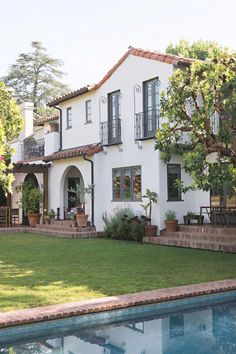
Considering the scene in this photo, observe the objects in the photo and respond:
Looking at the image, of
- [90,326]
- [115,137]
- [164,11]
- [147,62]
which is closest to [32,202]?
[115,137]

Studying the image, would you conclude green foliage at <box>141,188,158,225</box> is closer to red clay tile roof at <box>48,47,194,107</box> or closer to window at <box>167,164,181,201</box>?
window at <box>167,164,181,201</box>

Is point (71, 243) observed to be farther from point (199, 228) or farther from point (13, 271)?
point (13, 271)

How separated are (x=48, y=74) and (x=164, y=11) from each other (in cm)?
3528

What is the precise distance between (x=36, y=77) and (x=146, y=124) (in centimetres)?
3192

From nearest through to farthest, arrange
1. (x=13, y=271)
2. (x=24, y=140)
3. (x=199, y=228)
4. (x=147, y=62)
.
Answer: (x=13, y=271)
(x=199, y=228)
(x=147, y=62)
(x=24, y=140)

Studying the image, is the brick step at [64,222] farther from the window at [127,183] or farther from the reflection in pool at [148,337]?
the reflection in pool at [148,337]

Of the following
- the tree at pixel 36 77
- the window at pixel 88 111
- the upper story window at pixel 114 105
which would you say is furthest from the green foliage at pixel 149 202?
the tree at pixel 36 77

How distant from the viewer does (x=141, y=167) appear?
19.7m

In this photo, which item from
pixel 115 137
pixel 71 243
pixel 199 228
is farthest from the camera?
pixel 115 137

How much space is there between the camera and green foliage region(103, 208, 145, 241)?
18547 millimetres

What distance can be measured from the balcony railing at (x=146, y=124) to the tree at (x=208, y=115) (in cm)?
568

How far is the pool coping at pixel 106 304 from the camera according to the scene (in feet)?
23.0

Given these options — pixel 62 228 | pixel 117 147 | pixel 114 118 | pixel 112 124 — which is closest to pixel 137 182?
pixel 117 147

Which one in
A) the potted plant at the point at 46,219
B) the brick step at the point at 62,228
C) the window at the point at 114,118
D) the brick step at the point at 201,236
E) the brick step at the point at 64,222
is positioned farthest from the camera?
the potted plant at the point at 46,219
